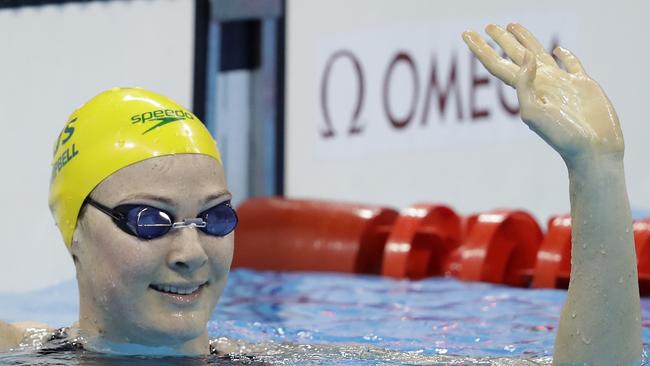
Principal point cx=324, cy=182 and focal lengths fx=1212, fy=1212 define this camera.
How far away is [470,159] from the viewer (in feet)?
20.7

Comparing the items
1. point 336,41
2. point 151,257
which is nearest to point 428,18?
point 336,41

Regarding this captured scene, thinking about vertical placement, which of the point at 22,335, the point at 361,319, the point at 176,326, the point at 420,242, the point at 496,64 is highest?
the point at 496,64

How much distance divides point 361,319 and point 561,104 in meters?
2.11

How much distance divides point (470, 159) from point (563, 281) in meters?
1.59

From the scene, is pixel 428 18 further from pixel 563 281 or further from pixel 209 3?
pixel 563 281

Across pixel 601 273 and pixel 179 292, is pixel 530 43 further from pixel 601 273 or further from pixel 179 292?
pixel 179 292

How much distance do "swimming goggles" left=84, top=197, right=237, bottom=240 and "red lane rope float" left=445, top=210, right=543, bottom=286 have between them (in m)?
2.71

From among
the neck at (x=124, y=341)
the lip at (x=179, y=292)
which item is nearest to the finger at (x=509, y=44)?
the lip at (x=179, y=292)

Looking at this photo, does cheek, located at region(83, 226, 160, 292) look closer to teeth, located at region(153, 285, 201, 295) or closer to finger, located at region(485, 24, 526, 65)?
teeth, located at region(153, 285, 201, 295)

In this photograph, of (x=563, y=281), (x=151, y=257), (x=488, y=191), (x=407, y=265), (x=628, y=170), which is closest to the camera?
(x=151, y=257)

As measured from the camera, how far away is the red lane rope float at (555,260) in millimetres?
4812

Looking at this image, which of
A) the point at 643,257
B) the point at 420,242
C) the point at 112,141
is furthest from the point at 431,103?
the point at 112,141

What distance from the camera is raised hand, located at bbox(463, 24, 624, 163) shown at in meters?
2.21

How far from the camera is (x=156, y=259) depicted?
7.88 feet
